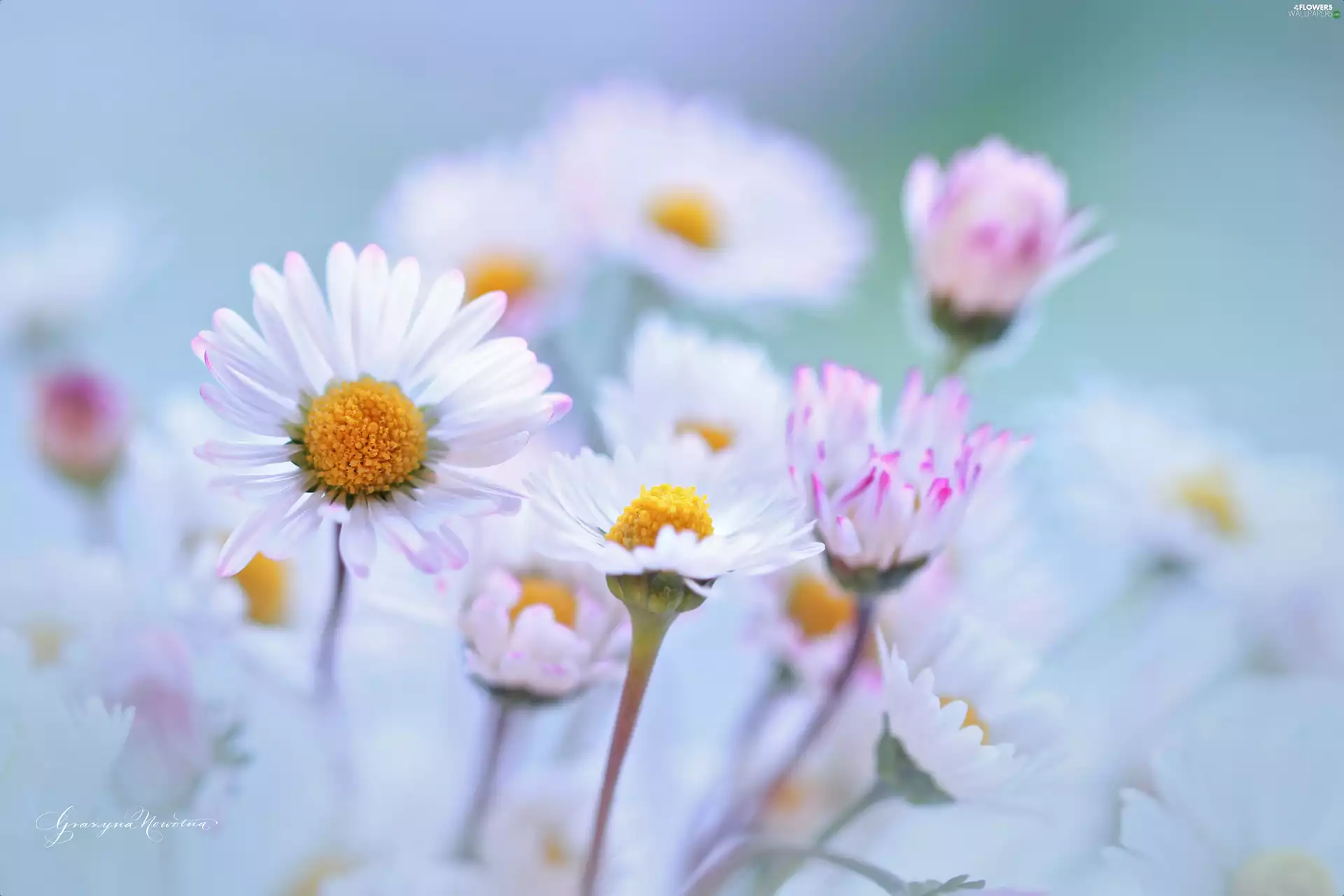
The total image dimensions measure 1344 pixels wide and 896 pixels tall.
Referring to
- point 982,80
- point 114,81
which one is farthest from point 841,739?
point 982,80

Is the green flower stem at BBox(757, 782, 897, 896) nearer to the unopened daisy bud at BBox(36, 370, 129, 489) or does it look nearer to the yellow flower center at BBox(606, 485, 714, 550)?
the yellow flower center at BBox(606, 485, 714, 550)

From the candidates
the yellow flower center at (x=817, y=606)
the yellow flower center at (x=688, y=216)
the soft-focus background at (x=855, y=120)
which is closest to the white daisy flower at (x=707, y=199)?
the yellow flower center at (x=688, y=216)

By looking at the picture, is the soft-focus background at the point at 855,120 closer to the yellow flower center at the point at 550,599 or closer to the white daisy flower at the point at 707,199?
the white daisy flower at the point at 707,199

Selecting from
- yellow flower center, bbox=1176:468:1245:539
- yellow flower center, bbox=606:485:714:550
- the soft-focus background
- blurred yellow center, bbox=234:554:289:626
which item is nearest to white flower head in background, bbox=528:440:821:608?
yellow flower center, bbox=606:485:714:550

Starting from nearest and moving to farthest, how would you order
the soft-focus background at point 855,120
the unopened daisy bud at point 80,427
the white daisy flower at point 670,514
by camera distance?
the white daisy flower at point 670,514, the unopened daisy bud at point 80,427, the soft-focus background at point 855,120

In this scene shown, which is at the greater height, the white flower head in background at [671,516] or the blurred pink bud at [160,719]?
the white flower head in background at [671,516]

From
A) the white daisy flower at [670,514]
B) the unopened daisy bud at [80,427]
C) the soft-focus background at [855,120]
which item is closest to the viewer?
the white daisy flower at [670,514]

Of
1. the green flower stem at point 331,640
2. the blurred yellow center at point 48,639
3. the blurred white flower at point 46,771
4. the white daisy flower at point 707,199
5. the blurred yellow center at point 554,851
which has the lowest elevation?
the blurred white flower at point 46,771
